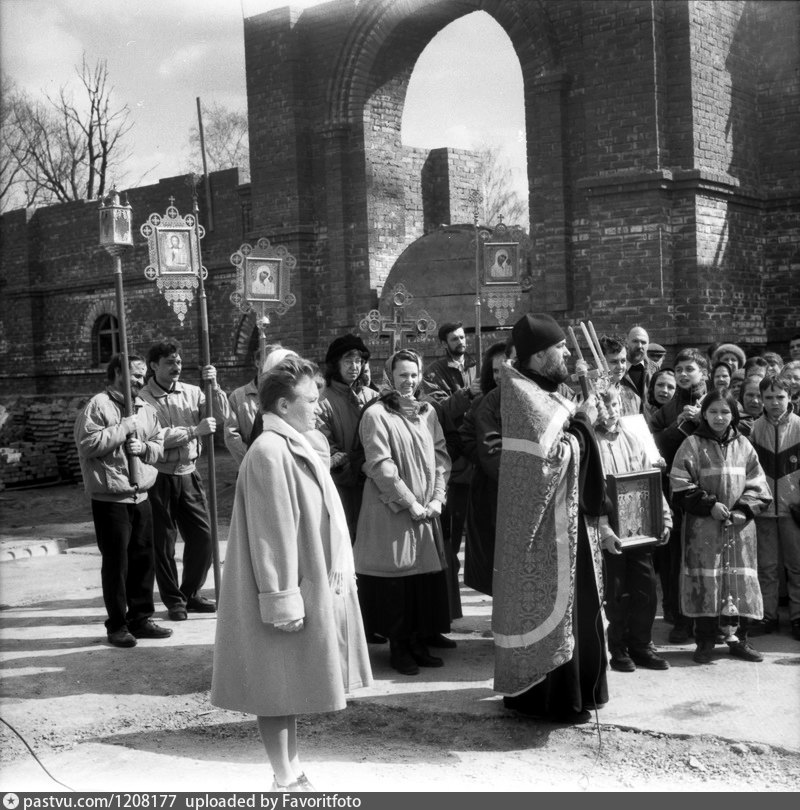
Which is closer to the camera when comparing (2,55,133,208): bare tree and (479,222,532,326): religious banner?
(479,222,532,326): religious banner

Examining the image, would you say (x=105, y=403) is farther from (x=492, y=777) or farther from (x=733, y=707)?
(x=733, y=707)

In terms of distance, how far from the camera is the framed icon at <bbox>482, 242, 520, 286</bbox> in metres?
10.4

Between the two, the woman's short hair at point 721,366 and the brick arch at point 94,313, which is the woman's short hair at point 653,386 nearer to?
the woman's short hair at point 721,366

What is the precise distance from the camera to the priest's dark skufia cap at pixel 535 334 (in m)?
5.02

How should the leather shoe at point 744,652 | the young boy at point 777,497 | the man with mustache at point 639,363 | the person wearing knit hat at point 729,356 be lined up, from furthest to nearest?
the man with mustache at point 639,363 → the person wearing knit hat at point 729,356 → the young boy at point 777,497 → the leather shoe at point 744,652

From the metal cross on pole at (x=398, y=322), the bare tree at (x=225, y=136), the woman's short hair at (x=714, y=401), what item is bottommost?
the woman's short hair at (x=714, y=401)

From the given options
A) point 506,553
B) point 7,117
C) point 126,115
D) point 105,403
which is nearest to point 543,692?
point 506,553

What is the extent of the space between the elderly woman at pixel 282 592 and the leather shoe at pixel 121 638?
281 centimetres

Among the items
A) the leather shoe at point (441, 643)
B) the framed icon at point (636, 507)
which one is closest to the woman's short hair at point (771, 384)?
the framed icon at point (636, 507)

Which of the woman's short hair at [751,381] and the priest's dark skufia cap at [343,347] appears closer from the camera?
the priest's dark skufia cap at [343,347]

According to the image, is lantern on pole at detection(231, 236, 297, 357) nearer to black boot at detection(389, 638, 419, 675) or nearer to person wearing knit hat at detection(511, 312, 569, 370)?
black boot at detection(389, 638, 419, 675)

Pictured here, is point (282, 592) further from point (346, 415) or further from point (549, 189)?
point (549, 189)

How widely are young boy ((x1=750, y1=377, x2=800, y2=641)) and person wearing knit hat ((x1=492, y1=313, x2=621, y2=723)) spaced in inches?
75.0

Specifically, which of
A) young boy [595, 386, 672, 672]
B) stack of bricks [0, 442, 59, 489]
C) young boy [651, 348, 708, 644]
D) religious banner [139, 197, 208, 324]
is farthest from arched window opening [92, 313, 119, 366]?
young boy [595, 386, 672, 672]
